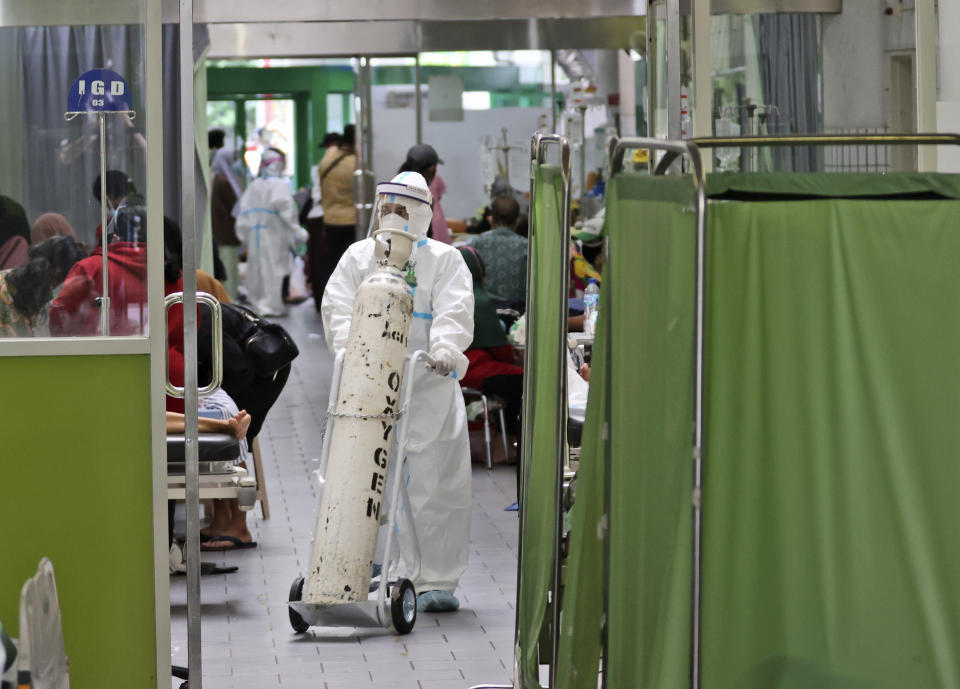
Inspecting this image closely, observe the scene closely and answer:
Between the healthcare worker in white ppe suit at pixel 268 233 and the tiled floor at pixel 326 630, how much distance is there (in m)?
7.44

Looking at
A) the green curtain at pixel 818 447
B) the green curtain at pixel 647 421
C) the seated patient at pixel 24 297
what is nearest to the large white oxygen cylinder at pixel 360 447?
the seated patient at pixel 24 297

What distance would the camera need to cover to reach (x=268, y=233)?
48.0ft

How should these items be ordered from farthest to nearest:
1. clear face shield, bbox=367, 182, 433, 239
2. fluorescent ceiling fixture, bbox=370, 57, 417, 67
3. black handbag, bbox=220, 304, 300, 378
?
1. fluorescent ceiling fixture, bbox=370, 57, 417, 67
2. black handbag, bbox=220, 304, 300, 378
3. clear face shield, bbox=367, 182, 433, 239

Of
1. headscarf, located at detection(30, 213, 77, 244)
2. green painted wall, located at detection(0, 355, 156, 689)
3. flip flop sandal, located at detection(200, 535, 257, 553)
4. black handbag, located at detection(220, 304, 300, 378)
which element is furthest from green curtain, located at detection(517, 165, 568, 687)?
→ flip flop sandal, located at detection(200, 535, 257, 553)

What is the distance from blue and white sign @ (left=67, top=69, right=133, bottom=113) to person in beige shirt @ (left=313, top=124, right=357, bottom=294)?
9.16 meters

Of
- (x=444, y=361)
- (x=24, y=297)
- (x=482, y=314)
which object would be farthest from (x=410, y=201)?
(x=482, y=314)

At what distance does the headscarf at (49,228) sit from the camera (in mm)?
3594

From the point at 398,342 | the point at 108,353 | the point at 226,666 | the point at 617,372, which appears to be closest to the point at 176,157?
the point at 398,342

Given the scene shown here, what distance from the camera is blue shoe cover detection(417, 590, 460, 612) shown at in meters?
5.25

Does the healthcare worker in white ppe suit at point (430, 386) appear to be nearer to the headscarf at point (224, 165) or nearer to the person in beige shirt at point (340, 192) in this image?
the person in beige shirt at point (340, 192)

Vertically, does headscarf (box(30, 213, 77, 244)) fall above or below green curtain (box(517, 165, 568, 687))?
above

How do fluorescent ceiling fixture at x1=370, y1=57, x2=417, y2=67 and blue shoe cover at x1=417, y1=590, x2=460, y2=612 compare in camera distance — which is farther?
fluorescent ceiling fixture at x1=370, y1=57, x2=417, y2=67

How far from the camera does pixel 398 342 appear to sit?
15.8 feet

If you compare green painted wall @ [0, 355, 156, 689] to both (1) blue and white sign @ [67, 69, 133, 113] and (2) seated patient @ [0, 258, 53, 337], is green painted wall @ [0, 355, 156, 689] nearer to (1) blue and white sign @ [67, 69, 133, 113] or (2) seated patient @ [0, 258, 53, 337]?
(2) seated patient @ [0, 258, 53, 337]
